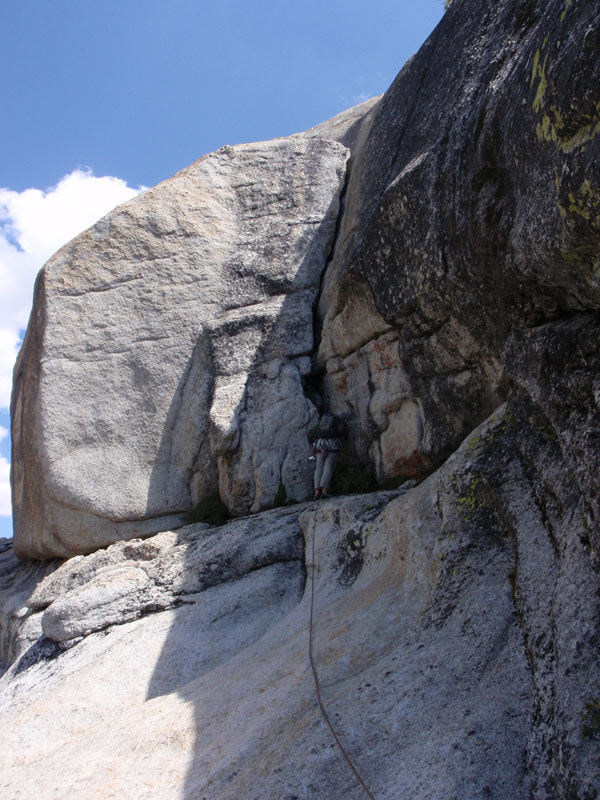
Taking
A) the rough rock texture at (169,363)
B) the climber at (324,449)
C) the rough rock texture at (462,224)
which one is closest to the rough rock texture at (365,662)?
the rough rock texture at (462,224)

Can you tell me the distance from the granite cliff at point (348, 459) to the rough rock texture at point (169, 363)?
0.06m

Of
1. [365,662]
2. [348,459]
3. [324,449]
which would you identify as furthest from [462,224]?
[348,459]

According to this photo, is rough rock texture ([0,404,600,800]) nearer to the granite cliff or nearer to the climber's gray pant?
the granite cliff

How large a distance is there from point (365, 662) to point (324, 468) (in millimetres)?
5726

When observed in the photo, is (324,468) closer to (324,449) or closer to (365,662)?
(324,449)

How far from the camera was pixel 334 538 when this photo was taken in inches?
336

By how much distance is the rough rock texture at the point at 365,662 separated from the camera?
13.4 feet

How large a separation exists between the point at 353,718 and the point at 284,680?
1.13 metres

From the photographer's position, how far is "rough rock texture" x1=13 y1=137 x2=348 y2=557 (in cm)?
1238

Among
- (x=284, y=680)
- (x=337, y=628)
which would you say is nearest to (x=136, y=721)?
(x=284, y=680)

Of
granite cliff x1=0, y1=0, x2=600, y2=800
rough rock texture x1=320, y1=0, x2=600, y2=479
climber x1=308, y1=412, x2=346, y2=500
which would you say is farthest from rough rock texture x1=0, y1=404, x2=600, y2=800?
climber x1=308, y1=412, x2=346, y2=500

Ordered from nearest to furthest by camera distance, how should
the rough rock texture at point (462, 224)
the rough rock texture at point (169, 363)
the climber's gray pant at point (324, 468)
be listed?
the rough rock texture at point (462, 224) → the climber's gray pant at point (324, 468) → the rough rock texture at point (169, 363)

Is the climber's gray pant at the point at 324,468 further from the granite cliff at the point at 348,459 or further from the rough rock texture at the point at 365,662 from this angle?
the rough rock texture at the point at 365,662

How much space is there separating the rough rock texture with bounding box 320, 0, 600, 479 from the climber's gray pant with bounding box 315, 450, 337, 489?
0.61 m
